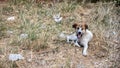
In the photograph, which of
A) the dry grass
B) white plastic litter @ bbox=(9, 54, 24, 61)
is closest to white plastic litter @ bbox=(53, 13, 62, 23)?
the dry grass

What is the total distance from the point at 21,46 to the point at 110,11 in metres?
1.98

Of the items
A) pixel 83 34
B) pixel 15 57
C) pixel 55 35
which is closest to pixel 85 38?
pixel 83 34

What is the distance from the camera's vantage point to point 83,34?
4941 millimetres

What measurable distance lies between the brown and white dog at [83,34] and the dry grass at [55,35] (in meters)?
0.09

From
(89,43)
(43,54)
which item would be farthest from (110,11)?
(43,54)

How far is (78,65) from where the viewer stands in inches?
172

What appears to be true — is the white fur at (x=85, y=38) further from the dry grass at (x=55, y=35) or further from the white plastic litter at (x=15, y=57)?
the white plastic litter at (x=15, y=57)

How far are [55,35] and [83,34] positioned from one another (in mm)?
460

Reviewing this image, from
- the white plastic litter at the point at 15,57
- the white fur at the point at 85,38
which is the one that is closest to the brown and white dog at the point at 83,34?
the white fur at the point at 85,38

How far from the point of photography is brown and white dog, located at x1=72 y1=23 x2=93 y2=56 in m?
4.85

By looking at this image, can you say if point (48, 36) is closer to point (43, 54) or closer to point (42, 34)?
point (42, 34)

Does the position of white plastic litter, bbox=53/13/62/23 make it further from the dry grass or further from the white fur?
the white fur

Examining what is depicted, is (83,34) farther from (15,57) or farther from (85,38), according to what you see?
(15,57)

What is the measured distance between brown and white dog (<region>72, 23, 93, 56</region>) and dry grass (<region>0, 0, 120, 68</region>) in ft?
0.29
